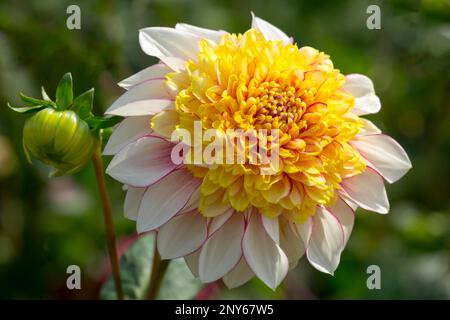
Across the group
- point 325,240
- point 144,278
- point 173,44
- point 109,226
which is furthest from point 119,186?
point 325,240

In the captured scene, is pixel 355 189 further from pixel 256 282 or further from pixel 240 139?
pixel 256 282

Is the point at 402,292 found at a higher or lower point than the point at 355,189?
lower

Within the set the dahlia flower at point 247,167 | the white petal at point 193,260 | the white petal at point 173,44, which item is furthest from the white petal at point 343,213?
the white petal at point 173,44

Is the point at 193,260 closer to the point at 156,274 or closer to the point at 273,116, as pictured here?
the point at 156,274

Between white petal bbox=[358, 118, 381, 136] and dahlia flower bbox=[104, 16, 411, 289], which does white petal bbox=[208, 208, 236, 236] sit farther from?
white petal bbox=[358, 118, 381, 136]

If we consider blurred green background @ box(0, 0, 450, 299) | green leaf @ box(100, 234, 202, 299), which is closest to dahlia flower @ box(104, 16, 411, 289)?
green leaf @ box(100, 234, 202, 299)
